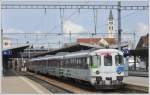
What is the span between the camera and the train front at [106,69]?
26953 millimetres

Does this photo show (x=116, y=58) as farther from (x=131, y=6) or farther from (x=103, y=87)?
(x=131, y=6)

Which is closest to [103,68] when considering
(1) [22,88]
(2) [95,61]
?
(2) [95,61]

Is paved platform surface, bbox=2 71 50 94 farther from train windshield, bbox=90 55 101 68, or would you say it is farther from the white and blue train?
train windshield, bbox=90 55 101 68

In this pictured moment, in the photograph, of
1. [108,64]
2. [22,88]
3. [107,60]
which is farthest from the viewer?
[22,88]

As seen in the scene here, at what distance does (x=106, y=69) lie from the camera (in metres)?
27.4

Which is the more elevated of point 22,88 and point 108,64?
point 108,64

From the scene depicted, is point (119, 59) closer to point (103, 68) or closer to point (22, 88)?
point (103, 68)

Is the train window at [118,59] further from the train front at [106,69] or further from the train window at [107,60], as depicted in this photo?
the train window at [107,60]

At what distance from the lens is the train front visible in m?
27.0

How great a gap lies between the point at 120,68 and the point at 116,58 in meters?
0.66

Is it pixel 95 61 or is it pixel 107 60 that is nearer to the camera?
pixel 95 61

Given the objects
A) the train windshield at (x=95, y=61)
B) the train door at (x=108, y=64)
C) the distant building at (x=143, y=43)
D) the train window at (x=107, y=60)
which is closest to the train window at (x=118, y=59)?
the train door at (x=108, y=64)

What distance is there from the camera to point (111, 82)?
88.4ft

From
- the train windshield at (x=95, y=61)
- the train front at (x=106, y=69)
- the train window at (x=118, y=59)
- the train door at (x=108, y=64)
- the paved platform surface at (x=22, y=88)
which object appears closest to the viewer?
the paved platform surface at (x=22, y=88)
